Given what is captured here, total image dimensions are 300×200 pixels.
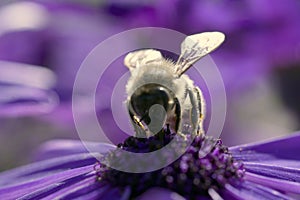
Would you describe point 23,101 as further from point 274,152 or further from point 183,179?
point 183,179

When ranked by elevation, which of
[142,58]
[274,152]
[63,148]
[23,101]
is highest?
[23,101]

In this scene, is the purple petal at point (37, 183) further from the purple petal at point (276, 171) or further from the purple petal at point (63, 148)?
the purple petal at point (276, 171)

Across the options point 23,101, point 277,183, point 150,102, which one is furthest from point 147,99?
point 23,101

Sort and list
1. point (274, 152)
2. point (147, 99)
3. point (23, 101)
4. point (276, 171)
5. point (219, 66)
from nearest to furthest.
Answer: point (147, 99) < point (276, 171) < point (274, 152) < point (23, 101) < point (219, 66)

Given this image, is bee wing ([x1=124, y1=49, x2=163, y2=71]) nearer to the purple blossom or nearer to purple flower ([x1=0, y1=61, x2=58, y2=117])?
purple flower ([x1=0, y1=61, x2=58, y2=117])

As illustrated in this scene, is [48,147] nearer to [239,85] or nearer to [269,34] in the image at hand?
[239,85]

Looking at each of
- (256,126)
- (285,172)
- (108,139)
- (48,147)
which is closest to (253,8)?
(256,126)

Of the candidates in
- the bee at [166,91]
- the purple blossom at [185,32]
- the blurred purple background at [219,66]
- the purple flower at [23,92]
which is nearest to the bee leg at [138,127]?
the bee at [166,91]
